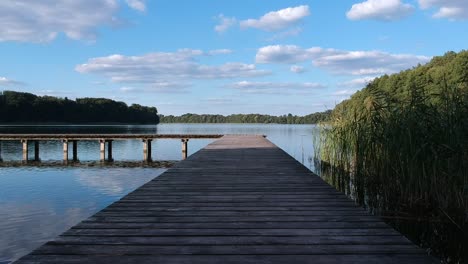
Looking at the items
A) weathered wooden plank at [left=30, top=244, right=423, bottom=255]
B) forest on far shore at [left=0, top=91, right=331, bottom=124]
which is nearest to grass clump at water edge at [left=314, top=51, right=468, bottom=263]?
weathered wooden plank at [left=30, top=244, right=423, bottom=255]

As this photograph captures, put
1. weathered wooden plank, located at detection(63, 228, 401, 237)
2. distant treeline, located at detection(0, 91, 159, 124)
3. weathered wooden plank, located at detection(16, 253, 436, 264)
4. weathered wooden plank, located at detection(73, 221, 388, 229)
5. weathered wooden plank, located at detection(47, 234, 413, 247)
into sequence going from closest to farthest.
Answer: weathered wooden plank, located at detection(16, 253, 436, 264), weathered wooden plank, located at detection(47, 234, 413, 247), weathered wooden plank, located at detection(63, 228, 401, 237), weathered wooden plank, located at detection(73, 221, 388, 229), distant treeline, located at detection(0, 91, 159, 124)

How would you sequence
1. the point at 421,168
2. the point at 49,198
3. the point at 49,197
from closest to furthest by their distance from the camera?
the point at 421,168
the point at 49,198
the point at 49,197

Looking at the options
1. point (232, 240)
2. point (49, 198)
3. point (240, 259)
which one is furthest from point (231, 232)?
point (49, 198)

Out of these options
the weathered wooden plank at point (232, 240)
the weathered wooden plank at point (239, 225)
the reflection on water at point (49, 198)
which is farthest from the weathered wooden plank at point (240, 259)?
the reflection on water at point (49, 198)

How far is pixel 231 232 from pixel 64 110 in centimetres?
11476

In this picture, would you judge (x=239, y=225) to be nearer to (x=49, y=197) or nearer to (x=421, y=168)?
(x=421, y=168)

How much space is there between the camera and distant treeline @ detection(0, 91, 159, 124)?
95.7 metres

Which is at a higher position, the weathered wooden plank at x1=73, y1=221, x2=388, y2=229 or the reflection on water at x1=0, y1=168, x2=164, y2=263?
the weathered wooden plank at x1=73, y1=221, x2=388, y2=229

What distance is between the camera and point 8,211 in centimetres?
945

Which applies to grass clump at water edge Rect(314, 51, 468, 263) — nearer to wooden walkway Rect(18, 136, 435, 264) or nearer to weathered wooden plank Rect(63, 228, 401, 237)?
wooden walkway Rect(18, 136, 435, 264)

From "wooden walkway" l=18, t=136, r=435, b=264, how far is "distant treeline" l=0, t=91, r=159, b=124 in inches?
4057

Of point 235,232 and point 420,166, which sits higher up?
point 420,166

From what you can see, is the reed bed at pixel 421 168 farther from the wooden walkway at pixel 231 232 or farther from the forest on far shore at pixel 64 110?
the forest on far shore at pixel 64 110

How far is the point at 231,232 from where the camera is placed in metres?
3.64
